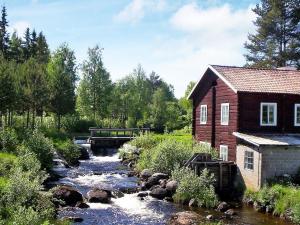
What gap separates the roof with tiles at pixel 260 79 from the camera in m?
28.0

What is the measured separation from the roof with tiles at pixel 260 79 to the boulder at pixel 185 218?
9854 mm

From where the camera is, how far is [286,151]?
80.9ft

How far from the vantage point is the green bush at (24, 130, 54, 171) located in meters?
29.3

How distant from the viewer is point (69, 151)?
38.5 m

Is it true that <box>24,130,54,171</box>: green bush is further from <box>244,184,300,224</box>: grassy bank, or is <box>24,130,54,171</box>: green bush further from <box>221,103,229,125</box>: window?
<box>244,184,300,224</box>: grassy bank

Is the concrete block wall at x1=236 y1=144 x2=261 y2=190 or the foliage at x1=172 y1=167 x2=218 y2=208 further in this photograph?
the concrete block wall at x1=236 y1=144 x2=261 y2=190

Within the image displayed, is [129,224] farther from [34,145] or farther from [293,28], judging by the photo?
[293,28]

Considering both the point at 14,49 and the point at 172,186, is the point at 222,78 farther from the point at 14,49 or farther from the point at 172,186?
the point at 14,49

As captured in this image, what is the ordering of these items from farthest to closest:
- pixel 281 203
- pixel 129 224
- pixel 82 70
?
pixel 82 70, pixel 281 203, pixel 129 224

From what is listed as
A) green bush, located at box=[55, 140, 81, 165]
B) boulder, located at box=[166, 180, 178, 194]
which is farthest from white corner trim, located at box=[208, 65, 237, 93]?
green bush, located at box=[55, 140, 81, 165]

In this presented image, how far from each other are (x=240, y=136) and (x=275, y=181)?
153 inches

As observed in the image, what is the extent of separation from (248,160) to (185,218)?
25.0 ft

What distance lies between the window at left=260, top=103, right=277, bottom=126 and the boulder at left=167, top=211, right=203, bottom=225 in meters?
9.78

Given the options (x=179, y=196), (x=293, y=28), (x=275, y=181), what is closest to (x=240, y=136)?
(x=275, y=181)
